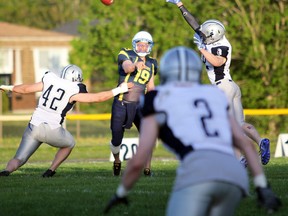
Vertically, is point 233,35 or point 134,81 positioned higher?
point 134,81

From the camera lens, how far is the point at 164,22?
99.8 ft

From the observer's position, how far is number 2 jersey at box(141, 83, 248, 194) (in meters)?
5.17

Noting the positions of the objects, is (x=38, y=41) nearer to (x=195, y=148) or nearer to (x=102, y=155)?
(x=102, y=155)

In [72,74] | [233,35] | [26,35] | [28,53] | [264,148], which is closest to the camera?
[72,74]

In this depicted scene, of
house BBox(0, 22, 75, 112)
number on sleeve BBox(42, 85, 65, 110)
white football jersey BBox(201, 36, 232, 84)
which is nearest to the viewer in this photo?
number on sleeve BBox(42, 85, 65, 110)

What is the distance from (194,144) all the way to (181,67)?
19.7 inches

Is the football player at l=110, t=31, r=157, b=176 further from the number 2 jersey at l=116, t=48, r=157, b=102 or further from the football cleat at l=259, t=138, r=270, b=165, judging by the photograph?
the football cleat at l=259, t=138, r=270, b=165

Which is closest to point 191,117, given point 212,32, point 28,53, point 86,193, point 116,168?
point 86,193

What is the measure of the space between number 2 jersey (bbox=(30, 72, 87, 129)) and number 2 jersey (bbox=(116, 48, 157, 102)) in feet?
2.94

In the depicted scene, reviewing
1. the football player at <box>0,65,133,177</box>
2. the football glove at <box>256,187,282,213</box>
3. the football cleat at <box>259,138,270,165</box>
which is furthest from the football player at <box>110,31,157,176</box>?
the football glove at <box>256,187,282,213</box>

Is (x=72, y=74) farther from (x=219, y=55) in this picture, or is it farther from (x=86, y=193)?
(x=86, y=193)

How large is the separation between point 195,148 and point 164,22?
25343mm

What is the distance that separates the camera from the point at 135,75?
12.5 meters

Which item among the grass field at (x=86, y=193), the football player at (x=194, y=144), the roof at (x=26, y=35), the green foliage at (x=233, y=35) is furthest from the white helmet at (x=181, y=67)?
the roof at (x=26, y=35)
